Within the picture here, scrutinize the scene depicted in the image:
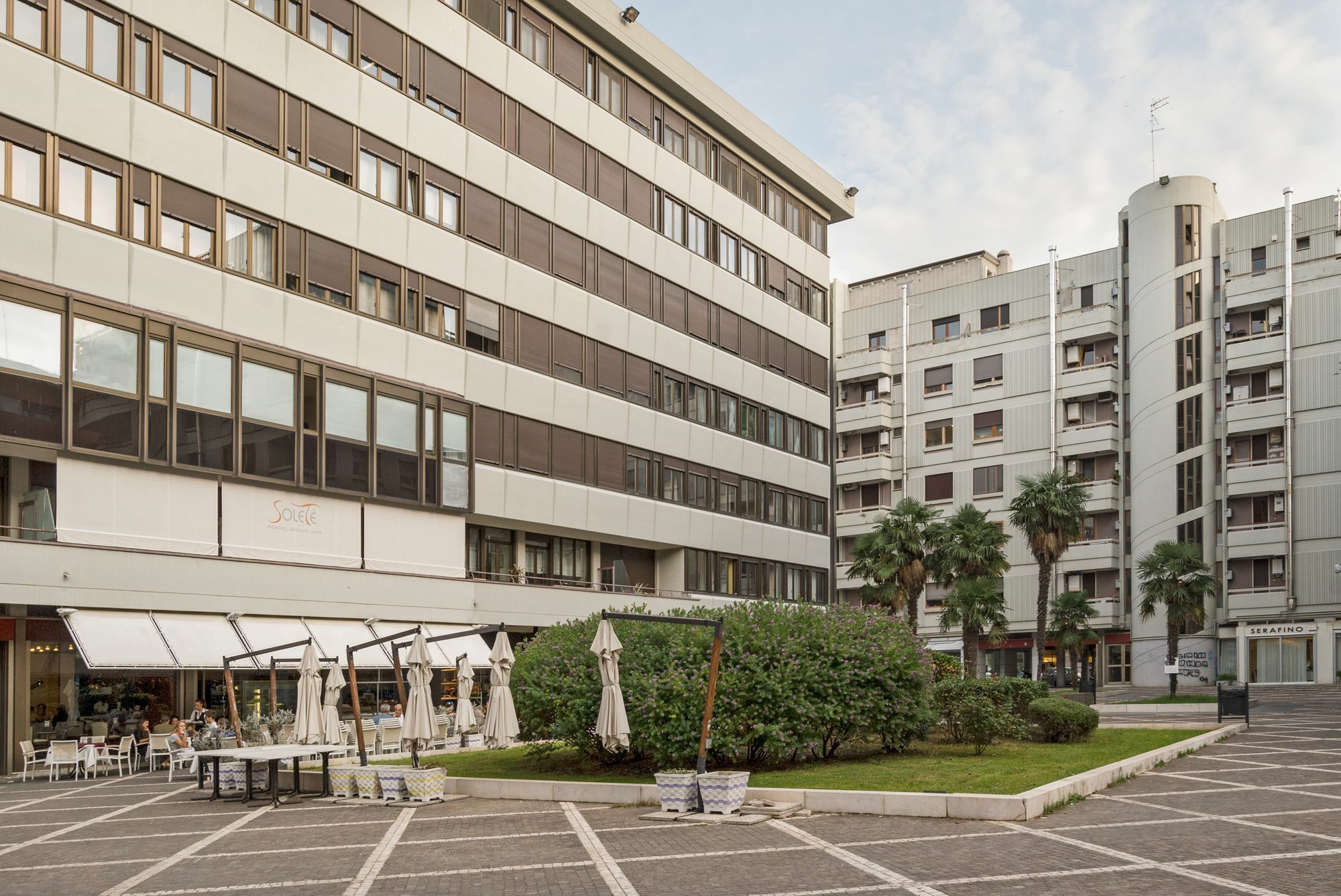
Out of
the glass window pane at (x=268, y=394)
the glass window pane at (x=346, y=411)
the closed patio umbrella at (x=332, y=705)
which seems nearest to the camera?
the closed patio umbrella at (x=332, y=705)

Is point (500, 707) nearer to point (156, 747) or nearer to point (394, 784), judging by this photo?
point (394, 784)

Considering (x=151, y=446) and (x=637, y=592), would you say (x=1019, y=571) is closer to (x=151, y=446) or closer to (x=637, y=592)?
(x=637, y=592)

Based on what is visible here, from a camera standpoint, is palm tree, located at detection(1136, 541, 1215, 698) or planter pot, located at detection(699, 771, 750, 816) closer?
planter pot, located at detection(699, 771, 750, 816)

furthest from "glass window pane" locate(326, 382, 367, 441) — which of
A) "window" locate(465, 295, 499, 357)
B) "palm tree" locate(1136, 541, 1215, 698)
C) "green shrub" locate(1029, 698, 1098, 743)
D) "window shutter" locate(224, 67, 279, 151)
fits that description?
"palm tree" locate(1136, 541, 1215, 698)

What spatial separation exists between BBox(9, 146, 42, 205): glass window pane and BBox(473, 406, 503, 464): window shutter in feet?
46.0

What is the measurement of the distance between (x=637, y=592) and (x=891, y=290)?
151ft

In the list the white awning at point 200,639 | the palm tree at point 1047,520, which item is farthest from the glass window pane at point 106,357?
the palm tree at point 1047,520

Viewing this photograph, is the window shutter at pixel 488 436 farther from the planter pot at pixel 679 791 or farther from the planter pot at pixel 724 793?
the planter pot at pixel 724 793

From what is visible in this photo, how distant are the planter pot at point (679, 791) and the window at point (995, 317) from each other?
206 feet

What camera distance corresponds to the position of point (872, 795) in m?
17.0

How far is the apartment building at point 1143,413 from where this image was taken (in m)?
61.5

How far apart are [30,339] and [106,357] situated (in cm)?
178

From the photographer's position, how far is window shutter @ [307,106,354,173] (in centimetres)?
3294

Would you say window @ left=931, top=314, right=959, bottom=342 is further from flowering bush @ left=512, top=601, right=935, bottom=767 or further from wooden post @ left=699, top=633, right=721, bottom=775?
wooden post @ left=699, top=633, right=721, bottom=775
